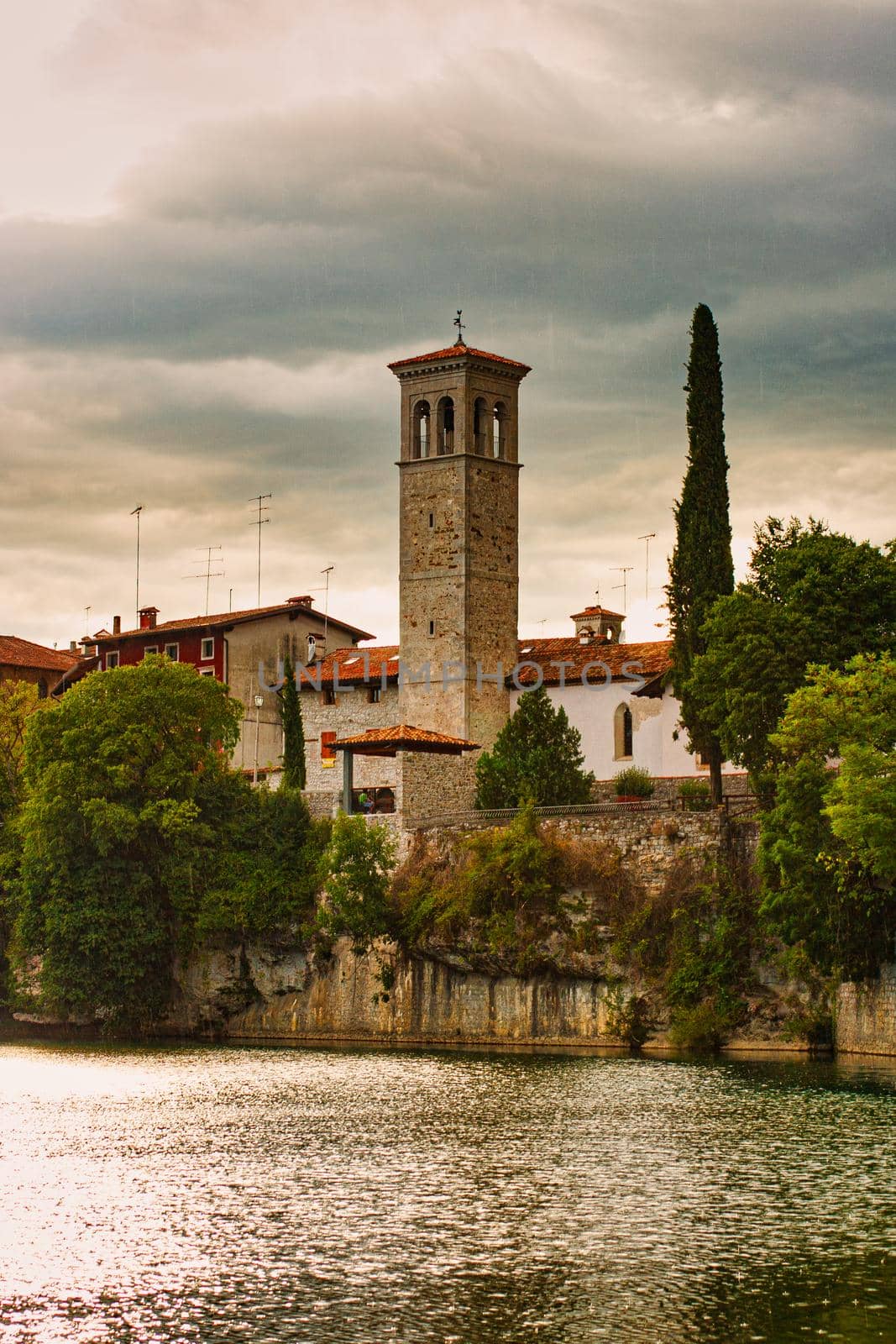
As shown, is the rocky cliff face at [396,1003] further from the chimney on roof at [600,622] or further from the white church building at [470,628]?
A: the chimney on roof at [600,622]

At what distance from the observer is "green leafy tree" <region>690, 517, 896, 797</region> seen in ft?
150

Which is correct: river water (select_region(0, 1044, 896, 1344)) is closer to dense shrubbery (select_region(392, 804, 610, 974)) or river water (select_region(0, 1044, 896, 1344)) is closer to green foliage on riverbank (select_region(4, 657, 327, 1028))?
dense shrubbery (select_region(392, 804, 610, 974))

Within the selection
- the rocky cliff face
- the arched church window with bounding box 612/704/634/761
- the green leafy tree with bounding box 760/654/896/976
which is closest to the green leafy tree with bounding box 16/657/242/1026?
the rocky cliff face

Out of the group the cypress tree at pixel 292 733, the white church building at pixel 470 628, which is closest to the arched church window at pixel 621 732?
the white church building at pixel 470 628

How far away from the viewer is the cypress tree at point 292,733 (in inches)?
2544

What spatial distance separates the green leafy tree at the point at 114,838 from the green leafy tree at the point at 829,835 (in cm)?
2031

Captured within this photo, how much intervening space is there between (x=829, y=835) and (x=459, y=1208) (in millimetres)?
19565

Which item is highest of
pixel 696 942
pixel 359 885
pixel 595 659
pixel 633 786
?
pixel 595 659

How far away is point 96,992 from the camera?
54.1 metres

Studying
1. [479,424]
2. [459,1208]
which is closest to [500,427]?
[479,424]

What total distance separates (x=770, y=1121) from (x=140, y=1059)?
20710mm

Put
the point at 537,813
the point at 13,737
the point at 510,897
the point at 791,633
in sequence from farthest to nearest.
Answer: the point at 13,737 → the point at 537,813 → the point at 510,897 → the point at 791,633

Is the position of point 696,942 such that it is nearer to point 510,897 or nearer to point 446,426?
point 510,897

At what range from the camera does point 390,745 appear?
187 feet
